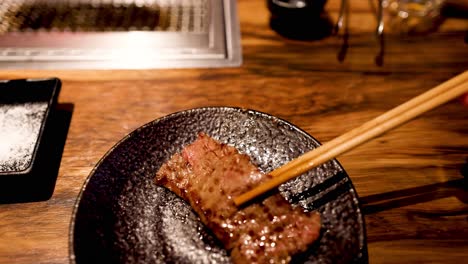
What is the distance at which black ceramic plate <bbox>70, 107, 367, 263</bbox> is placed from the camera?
174 centimetres

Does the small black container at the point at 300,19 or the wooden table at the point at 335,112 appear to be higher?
the small black container at the point at 300,19

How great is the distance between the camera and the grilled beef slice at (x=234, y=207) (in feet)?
5.61

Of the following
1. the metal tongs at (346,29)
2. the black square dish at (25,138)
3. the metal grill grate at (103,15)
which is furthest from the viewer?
the metal grill grate at (103,15)

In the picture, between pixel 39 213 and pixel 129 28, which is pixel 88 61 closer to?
pixel 129 28

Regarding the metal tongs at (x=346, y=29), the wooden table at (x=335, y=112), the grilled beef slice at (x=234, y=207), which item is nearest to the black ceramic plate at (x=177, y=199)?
the grilled beef slice at (x=234, y=207)

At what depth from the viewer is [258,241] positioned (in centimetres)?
173

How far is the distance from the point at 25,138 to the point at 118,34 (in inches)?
47.7

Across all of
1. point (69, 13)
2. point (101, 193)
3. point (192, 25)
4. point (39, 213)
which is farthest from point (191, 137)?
point (69, 13)

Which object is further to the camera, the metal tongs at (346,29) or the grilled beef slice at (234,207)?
the metal tongs at (346,29)

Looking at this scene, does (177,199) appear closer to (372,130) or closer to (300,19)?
(372,130)

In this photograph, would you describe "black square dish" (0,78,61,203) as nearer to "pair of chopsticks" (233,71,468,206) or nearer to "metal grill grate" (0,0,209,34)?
"metal grill grate" (0,0,209,34)

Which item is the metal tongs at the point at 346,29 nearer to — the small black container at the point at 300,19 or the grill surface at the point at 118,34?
the small black container at the point at 300,19

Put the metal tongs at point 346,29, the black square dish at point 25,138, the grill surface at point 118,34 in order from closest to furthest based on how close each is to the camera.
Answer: the black square dish at point 25,138 < the grill surface at point 118,34 < the metal tongs at point 346,29

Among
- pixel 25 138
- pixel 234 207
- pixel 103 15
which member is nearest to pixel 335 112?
pixel 234 207
